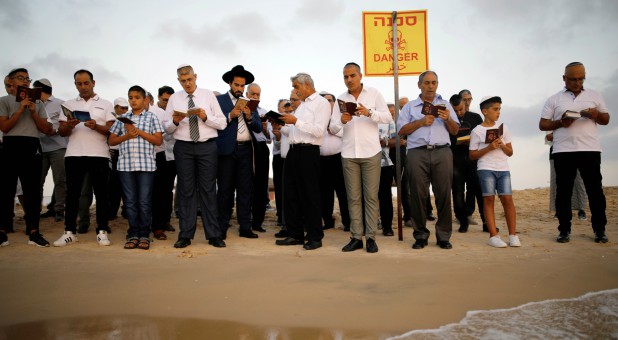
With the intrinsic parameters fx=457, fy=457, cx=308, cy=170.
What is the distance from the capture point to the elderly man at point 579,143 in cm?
537

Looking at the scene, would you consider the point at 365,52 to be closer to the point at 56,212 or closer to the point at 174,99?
the point at 174,99

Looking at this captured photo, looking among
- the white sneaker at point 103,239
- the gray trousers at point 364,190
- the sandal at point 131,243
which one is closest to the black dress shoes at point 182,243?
the sandal at point 131,243

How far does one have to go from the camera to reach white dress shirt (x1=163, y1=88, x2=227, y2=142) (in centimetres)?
538

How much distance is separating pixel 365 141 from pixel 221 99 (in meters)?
2.04

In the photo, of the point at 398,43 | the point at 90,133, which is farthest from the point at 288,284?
the point at 398,43

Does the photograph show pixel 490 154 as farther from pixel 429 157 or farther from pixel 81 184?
pixel 81 184

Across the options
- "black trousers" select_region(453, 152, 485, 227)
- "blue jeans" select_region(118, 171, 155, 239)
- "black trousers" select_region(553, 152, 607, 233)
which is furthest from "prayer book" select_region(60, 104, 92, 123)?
"black trousers" select_region(553, 152, 607, 233)

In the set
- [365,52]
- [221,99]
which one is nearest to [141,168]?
[221,99]

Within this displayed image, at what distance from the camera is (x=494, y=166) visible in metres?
5.35

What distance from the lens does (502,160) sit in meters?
5.37

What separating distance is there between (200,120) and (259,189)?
1.74 meters

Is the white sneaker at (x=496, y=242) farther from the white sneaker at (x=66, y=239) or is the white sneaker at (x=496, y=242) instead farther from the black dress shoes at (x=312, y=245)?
the white sneaker at (x=66, y=239)

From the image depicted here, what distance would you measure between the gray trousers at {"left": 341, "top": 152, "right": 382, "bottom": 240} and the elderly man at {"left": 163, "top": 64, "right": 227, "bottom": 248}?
5.25ft

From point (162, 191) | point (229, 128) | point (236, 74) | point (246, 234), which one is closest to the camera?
point (229, 128)
